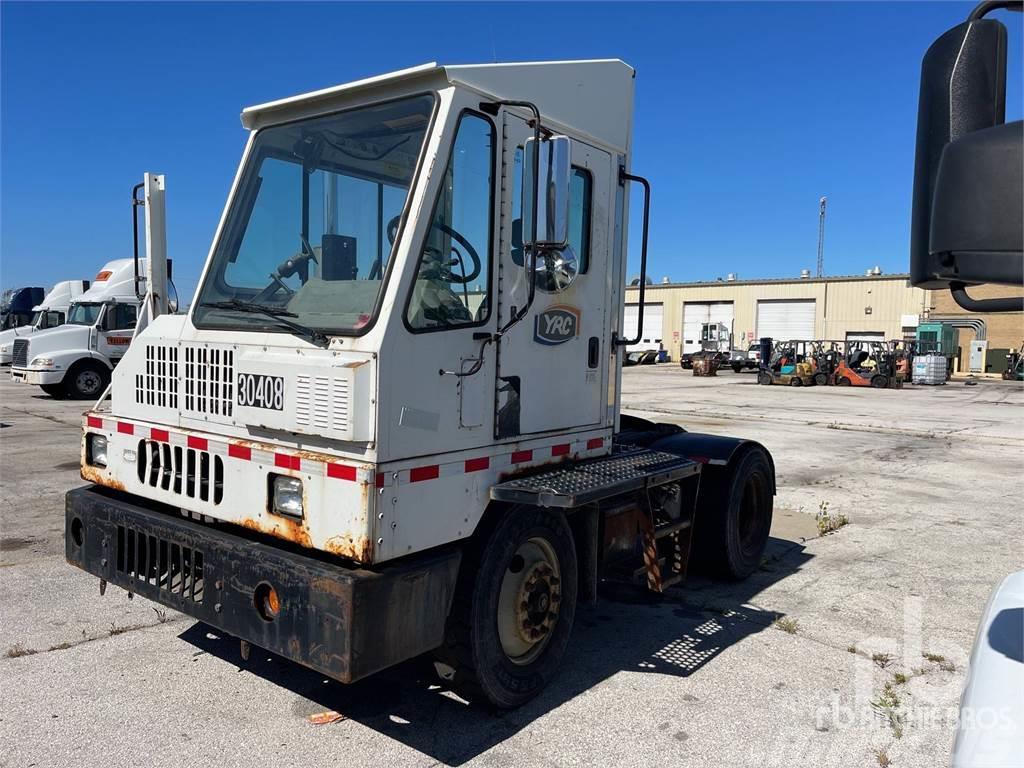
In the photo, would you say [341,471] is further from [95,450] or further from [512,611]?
[95,450]

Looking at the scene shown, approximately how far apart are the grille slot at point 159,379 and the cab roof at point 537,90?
132 centimetres

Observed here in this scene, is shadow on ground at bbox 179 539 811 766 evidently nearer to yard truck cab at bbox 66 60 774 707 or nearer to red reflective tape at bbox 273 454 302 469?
yard truck cab at bbox 66 60 774 707

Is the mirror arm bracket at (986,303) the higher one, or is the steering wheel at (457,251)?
the steering wheel at (457,251)

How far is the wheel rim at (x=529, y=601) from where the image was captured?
3763 mm

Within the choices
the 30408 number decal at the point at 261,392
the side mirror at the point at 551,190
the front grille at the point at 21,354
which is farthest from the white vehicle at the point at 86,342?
the side mirror at the point at 551,190

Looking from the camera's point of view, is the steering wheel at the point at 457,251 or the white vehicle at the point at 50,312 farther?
the white vehicle at the point at 50,312

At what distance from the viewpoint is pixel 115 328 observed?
1864cm

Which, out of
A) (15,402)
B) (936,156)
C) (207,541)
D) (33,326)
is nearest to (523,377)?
(207,541)

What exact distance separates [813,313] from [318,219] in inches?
2073

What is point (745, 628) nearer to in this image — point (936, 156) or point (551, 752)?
point (551, 752)

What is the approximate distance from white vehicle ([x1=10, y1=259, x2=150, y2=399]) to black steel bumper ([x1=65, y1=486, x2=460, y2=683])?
15.9 meters

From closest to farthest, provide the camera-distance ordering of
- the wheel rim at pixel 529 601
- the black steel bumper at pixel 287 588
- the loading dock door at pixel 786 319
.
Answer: the black steel bumper at pixel 287 588 < the wheel rim at pixel 529 601 < the loading dock door at pixel 786 319

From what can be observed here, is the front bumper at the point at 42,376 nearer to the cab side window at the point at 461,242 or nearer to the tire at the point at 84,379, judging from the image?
the tire at the point at 84,379

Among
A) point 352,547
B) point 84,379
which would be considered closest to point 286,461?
point 352,547
